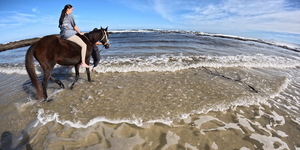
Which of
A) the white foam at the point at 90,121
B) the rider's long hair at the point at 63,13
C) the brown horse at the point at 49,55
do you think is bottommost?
the white foam at the point at 90,121

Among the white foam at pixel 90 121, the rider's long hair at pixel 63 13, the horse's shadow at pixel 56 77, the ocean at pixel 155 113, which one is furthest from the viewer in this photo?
the horse's shadow at pixel 56 77

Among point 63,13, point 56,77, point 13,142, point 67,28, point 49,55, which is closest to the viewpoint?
point 13,142

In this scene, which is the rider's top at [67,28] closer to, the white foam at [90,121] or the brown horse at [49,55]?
the brown horse at [49,55]

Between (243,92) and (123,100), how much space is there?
423 centimetres

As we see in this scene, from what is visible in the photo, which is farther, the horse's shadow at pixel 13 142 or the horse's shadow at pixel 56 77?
the horse's shadow at pixel 56 77

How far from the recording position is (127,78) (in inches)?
257

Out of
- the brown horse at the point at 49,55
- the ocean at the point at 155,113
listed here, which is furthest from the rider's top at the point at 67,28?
the ocean at the point at 155,113

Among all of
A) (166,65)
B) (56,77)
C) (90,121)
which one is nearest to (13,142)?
(90,121)

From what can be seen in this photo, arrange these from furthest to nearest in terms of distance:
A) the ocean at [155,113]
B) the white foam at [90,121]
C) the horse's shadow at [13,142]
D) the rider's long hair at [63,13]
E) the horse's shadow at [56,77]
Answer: the horse's shadow at [56,77]
the rider's long hair at [63,13]
the white foam at [90,121]
the ocean at [155,113]
the horse's shadow at [13,142]

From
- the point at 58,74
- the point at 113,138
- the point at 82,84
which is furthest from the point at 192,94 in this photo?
the point at 58,74

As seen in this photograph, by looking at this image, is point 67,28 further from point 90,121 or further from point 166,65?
point 166,65

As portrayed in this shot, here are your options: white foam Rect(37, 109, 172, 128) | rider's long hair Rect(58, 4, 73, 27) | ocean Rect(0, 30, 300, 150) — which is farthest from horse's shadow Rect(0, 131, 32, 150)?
rider's long hair Rect(58, 4, 73, 27)

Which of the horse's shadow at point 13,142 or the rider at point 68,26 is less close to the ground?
the rider at point 68,26

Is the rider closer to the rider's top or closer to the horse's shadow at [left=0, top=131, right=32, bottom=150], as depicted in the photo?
the rider's top
